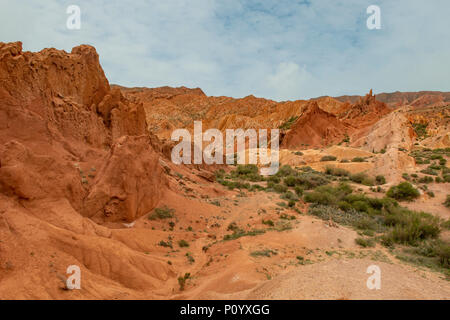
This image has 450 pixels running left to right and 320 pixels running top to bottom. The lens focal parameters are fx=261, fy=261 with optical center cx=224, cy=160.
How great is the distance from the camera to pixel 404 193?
1394 centimetres

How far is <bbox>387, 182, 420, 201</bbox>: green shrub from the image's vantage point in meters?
13.8

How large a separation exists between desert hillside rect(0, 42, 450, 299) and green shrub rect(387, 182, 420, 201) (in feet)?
0.22

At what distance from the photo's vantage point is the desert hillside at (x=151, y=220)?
4.53 metres

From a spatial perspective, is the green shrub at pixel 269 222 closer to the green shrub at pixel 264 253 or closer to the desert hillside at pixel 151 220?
the desert hillside at pixel 151 220

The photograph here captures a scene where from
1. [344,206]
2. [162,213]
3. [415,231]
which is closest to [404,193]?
[344,206]

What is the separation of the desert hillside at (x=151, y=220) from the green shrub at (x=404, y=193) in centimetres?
7

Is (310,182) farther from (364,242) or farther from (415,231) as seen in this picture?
(364,242)

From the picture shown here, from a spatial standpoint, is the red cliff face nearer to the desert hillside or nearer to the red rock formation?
the desert hillside

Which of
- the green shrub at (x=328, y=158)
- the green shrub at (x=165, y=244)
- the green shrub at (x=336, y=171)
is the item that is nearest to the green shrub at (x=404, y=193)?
the green shrub at (x=336, y=171)

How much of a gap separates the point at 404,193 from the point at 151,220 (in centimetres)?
1309

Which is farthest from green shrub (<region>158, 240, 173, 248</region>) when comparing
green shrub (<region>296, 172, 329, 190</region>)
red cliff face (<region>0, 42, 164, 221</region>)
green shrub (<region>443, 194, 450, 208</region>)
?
green shrub (<region>443, 194, 450, 208</region>)
